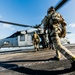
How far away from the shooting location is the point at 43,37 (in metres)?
18.0

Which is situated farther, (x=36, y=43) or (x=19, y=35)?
(x=19, y=35)

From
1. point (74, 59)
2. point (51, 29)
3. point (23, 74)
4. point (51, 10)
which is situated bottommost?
point (23, 74)

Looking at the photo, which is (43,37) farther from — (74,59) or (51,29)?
(74,59)

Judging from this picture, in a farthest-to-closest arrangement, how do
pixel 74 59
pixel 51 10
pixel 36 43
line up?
pixel 36 43 < pixel 51 10 < pixel 74 59

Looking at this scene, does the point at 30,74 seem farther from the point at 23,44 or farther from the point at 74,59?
the point at 23,44

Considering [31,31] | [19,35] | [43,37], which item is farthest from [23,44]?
[43,37]

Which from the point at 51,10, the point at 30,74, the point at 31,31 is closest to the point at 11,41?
the point at 31,31

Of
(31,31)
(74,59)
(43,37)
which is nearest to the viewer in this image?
(74,59)

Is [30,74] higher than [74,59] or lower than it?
lower

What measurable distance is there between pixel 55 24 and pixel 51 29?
0.68ft

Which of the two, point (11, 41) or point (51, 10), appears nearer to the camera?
point (51, 10)

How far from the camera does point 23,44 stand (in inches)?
878

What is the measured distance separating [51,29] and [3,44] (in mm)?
18943

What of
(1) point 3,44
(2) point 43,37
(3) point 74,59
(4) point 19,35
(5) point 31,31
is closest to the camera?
(3) point 74,59
